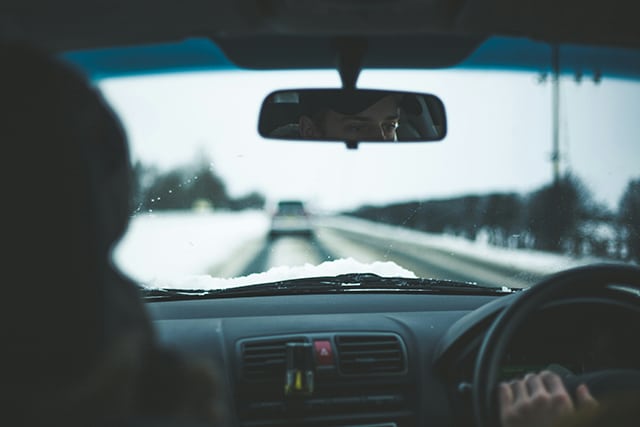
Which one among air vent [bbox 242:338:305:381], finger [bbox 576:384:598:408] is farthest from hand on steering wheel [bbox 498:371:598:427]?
air vent [bbox 242:338:305:381]

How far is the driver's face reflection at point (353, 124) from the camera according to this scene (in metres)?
3.23

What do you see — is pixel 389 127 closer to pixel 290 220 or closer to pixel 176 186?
pixel 176 186

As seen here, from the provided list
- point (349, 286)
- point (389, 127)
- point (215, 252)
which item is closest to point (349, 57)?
point (389, 127)

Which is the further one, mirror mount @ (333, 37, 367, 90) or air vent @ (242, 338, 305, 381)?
air vent @ (242, 338, 305, 381)

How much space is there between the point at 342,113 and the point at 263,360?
4.41 feet

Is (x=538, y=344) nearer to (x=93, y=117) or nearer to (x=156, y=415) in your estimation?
(x=156, y=415)

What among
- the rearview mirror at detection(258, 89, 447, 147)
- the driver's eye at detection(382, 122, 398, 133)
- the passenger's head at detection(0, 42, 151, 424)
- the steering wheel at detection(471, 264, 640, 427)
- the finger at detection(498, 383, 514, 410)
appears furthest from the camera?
the driver's eye at detection(382, 122, 398, 133)

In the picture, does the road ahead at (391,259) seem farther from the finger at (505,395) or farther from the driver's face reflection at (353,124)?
the finger at (505,395)

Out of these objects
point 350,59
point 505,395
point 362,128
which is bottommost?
point 505,395

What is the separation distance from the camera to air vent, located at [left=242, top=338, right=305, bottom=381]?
3.15m

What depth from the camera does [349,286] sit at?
3.78 m

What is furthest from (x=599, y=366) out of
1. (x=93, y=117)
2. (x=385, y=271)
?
(x=93, y=117)

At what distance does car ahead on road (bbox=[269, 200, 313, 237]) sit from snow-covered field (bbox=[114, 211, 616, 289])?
680mm

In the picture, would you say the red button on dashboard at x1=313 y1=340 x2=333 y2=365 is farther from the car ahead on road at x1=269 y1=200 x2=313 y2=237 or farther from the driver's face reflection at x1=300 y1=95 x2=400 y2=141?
the car ahead on road at x1=269 y1=200 x2=313 y2=237
